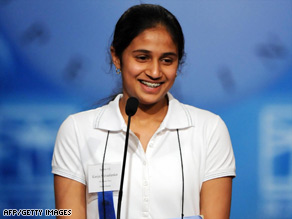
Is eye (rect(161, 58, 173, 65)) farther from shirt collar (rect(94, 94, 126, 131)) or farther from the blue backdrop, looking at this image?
the blue backdrop

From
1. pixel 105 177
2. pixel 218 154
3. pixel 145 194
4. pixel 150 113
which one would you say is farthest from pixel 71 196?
pixel 218 154

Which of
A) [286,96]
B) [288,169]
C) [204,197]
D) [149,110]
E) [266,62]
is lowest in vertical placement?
[204,197]

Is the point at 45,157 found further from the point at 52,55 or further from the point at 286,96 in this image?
the point at 286,96

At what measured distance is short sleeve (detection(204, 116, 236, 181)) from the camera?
149 cm

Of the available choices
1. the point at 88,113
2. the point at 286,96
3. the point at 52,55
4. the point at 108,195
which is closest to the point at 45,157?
the point at 52,55

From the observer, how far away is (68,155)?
5.00 ft

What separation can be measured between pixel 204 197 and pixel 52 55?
43.0 inches

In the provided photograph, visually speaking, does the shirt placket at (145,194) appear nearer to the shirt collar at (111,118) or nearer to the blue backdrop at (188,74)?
the shirt collar at (111,118)

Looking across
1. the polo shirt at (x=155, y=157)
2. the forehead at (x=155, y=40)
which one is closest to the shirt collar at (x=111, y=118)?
the polo shirt at (x=155, y=157)

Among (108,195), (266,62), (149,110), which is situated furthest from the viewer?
(266,62)

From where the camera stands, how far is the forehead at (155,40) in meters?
1.47

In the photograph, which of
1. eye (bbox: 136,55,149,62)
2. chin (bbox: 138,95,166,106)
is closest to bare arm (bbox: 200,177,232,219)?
chin (bbox: 138,95,166,106)

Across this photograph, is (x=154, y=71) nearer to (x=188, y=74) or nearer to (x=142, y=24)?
(x=142, y=24)

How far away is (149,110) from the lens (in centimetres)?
159
